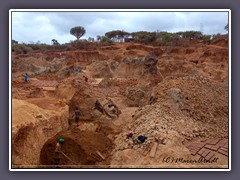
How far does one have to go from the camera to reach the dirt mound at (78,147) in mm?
7352

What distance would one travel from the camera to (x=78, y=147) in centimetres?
812

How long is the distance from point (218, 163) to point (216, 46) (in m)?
24.5

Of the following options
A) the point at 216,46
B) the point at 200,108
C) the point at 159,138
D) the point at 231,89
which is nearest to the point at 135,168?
Answer: the point at 159,138

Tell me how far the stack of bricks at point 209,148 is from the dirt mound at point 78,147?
2.56m

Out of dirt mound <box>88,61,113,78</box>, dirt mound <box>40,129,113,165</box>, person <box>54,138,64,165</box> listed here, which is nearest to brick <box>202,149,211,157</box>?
dirt mound <box>40,129,113,165</box>

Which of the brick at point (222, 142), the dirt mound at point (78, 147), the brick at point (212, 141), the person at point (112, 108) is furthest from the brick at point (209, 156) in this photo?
the person at point (112, 108)

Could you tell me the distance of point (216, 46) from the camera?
93.4 ft

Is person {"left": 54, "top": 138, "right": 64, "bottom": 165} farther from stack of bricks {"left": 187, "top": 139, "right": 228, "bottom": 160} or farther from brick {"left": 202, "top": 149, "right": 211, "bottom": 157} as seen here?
brick {"left": 202, "top": 149, "right": 211, "bottom": 157}

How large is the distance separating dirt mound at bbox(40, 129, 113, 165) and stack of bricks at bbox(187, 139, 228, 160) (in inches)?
101

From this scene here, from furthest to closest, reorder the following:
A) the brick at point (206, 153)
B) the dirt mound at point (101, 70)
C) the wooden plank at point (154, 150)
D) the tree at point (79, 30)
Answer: the dirt mound at point (101, 70)
the tree at point (79, 30)
the wooden plank at point (154, 150)
the brick at point (206, 153)

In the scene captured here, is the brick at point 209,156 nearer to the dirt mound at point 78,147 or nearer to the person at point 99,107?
the dirt mound at point 78,147

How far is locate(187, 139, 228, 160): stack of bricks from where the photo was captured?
21.9 ft
